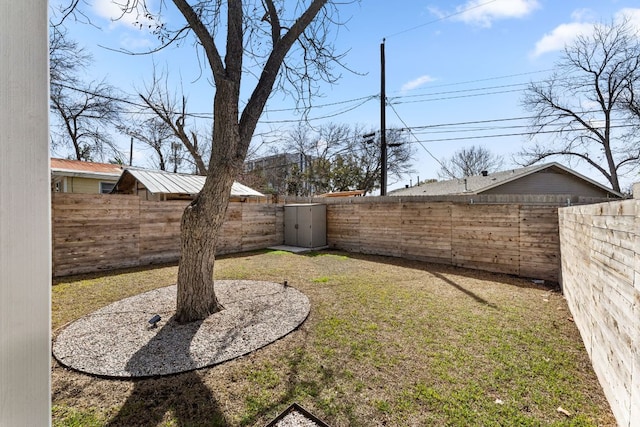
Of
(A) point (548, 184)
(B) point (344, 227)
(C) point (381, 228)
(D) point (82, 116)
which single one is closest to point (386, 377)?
(C) point (381, 228)

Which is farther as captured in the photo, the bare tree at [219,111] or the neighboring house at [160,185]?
the neighboring house at [160,185]

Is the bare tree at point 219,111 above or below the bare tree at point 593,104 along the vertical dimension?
below

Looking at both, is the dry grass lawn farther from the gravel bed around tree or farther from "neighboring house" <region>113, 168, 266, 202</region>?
"neighboring house" <region>113, 168, 266, 202</region>

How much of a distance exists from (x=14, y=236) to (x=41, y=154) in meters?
0.24

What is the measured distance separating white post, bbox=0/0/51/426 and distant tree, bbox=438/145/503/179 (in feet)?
90.9

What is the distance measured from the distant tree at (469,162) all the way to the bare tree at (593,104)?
8.14m

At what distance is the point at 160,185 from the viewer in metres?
9.14

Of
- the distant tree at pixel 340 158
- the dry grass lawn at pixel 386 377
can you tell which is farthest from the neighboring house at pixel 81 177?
the distant tree at pixel 340 158

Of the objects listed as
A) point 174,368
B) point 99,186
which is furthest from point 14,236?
point 99,186

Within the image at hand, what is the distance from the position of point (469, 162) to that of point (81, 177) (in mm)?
28977

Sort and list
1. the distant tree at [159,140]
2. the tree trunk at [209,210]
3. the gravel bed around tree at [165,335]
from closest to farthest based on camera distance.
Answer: the gravel bed around tree at [165,335], the tree trunk at [209,210], the distant tree at [159,140]

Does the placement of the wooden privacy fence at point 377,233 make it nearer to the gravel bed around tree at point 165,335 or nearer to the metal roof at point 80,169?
the gravel bed around tree at point 165,335

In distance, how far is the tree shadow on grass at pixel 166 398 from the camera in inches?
82.6

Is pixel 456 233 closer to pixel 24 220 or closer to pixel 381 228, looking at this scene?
pixel 381 228
